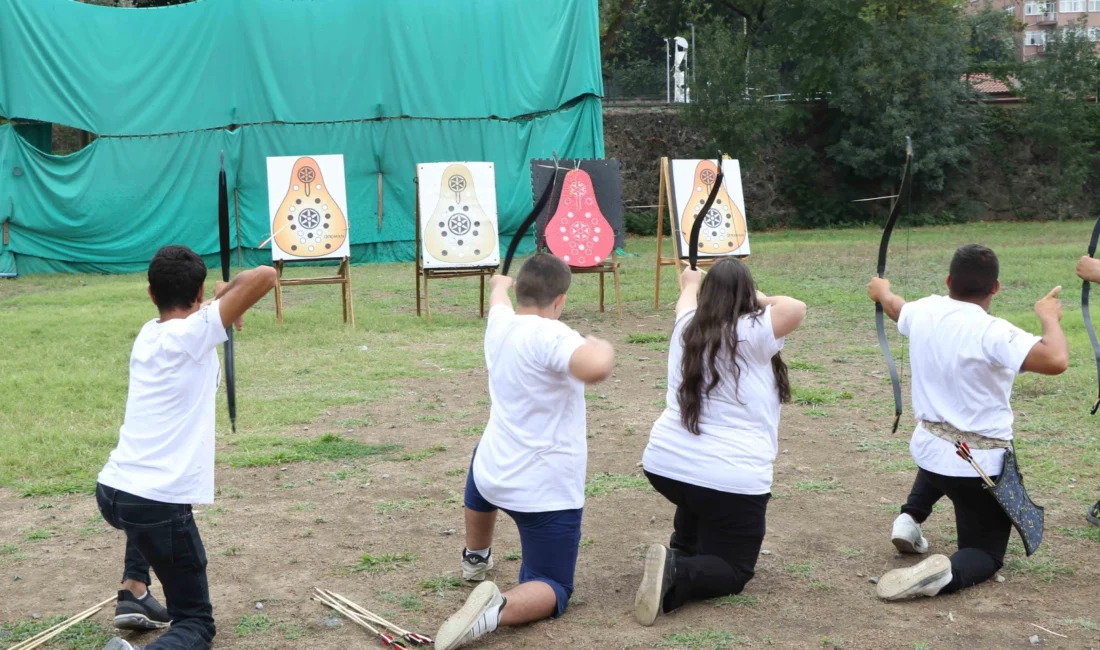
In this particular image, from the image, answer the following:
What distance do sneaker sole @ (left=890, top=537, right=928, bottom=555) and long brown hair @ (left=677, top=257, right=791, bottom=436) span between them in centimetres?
86

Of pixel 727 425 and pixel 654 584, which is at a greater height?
pixel 727 425

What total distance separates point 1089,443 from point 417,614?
3.78 metres

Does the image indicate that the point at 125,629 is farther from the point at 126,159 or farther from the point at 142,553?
the point at 126,159

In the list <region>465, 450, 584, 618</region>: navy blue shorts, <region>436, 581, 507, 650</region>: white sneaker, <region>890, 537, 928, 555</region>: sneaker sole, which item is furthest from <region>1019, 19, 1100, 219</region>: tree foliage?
<region>436, 581, 507, 650</region>: white sneaker

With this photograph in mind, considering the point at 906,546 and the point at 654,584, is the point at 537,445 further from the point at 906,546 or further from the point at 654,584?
the point at 906,546

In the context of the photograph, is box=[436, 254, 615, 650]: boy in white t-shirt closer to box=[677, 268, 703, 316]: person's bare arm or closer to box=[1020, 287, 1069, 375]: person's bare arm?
box=[677, 268, 703, 316]: person's bare arm

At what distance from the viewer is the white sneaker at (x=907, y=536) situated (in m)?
3.94

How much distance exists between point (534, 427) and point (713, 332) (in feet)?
2.31

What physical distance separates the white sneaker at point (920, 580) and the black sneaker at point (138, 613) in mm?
2363

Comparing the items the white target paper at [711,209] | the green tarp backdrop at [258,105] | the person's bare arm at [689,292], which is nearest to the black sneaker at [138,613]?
the person's bare arm at [689,292]

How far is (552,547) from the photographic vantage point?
3377mm

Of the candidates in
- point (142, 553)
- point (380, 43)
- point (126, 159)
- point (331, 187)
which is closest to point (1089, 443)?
point (142, 553)

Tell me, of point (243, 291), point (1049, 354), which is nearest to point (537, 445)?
point (243, 291)

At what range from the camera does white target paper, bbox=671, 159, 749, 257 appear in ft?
36.5
